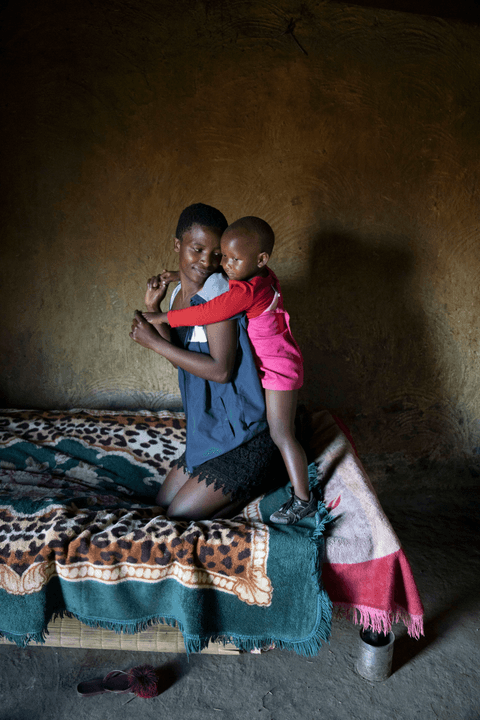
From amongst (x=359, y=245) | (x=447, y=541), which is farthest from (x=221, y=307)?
(x=447, y=541)

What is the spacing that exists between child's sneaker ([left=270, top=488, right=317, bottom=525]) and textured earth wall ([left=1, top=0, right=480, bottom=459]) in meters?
1.31

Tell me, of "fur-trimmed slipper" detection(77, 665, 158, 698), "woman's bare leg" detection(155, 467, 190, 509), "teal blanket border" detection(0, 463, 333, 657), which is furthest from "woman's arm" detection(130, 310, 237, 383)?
"fur-trimmed slipper" detection(77, 665, 158, 698)

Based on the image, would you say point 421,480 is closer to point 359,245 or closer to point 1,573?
point 359,245

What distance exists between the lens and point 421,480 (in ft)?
10.4

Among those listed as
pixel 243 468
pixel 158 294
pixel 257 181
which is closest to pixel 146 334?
pixel 158 294

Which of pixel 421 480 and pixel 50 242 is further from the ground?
pixel 50 242

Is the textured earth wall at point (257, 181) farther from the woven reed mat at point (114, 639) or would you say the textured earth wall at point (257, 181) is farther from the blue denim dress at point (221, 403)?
the woven reed mat at point (114, 639)

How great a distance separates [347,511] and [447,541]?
4.23ft

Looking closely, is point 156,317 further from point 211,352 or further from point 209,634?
point 209,634

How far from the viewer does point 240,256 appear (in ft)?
5.37

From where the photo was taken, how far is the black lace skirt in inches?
71.7

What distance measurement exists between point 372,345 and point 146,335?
172cm

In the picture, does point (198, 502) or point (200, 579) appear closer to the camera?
point (200, 579)

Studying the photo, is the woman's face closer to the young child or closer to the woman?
the woman
